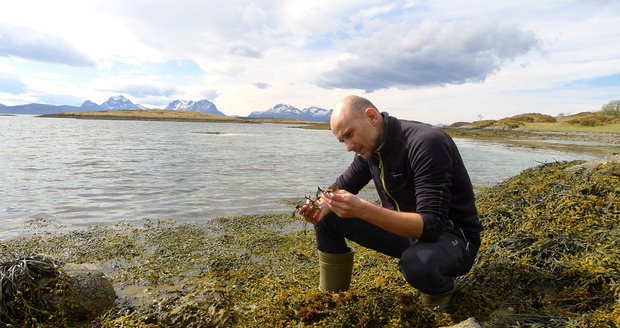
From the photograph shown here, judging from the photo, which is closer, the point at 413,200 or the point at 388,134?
the point at 388,134

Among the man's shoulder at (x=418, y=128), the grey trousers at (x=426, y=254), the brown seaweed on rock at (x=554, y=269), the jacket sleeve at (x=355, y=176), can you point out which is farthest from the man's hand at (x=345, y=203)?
the brown seaweed on rock at (x=554, y=269)

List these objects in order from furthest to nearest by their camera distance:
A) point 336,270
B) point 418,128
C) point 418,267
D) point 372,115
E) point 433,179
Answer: point 336,270, point 372,115, point 418,128, point 418,267, point 433,179

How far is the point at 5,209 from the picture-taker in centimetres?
966

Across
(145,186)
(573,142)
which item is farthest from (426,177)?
(573,142)

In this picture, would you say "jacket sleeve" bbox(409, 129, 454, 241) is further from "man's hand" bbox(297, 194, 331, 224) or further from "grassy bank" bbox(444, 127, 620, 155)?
"grassy bank" bbox(444, 127, 620, 155)

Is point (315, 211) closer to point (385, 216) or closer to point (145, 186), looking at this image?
point (385, 216)

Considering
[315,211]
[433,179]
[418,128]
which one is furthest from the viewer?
[315,211]

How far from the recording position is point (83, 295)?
467 centimetres

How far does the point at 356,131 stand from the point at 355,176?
89cm

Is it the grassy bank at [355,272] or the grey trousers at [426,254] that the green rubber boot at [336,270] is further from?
the grey trousers at [426,254]

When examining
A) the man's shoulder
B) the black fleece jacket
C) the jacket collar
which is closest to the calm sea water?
the black fleece jacket

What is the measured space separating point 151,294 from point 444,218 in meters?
3.95

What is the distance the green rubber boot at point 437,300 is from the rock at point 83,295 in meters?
3.65

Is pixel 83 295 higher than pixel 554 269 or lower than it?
lower
